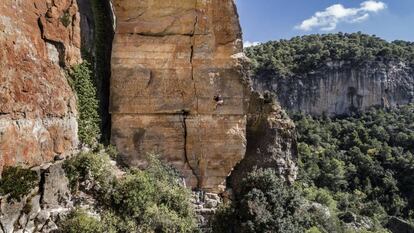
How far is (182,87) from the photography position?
598 inches

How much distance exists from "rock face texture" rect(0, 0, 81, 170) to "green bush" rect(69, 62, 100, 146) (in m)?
0.28

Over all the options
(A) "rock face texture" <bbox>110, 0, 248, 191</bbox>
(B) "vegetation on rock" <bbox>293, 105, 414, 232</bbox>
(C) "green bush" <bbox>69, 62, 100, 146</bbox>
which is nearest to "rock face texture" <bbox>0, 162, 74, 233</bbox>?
(C) "green bush" <bbox>69, 62, 100, 146</bbox>

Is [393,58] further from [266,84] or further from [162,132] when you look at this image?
[162,132]

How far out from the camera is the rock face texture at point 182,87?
14.9 m

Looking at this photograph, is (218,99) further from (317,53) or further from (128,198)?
(317,53)

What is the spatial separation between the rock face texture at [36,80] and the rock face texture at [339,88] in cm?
5725

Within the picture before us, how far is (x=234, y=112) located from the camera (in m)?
15.4

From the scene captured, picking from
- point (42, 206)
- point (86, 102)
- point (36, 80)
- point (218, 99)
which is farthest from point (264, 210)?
point (36, 80)

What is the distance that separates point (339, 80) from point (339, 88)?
1316 millimetres

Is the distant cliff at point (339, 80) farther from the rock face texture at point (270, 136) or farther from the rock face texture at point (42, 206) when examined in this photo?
the rock face texture at point (42, 206)

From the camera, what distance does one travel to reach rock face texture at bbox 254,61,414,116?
228ft

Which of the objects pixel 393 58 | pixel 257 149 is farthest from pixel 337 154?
pixel 257 149

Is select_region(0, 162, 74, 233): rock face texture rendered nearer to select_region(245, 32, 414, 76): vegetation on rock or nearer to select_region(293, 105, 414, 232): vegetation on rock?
select_region(293, 105, 414, 232): vegetation on rock

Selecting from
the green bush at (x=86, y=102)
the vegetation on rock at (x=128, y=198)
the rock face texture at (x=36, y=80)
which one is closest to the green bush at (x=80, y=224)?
the vegetation on rock at (x=128, y=198)
